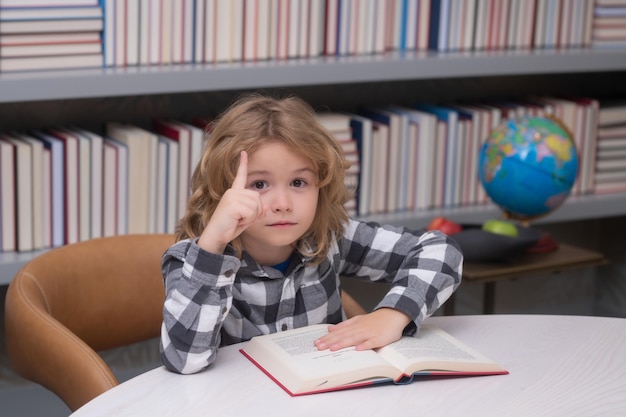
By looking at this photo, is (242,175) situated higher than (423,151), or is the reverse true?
(242,175)

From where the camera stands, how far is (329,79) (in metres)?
2.31

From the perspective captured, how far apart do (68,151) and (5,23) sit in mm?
305

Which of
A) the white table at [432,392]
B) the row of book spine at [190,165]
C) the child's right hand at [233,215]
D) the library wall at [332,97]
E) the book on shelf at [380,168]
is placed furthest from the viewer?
the book on shelf at [380,168]

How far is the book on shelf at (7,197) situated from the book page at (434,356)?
1.11 meters

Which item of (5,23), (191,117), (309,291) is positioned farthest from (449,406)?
(191,117)

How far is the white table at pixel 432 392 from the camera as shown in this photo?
115 cm

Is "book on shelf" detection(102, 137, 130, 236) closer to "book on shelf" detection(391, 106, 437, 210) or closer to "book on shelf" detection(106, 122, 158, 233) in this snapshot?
"book on shelf" detection(106, 122, 158, 233)

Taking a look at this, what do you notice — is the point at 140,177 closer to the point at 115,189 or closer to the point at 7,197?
the point at 115,189

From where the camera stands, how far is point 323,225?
1.50 m

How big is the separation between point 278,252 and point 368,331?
21cm

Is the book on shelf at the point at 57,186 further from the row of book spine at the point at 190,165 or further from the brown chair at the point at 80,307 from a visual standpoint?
the brown chair at the point at 80,307

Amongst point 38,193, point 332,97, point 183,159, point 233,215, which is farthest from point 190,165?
point 233,215

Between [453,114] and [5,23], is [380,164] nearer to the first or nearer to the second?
[453,114]

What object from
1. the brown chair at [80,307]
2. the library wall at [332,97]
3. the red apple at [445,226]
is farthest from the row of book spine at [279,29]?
the brown chair at [80,307]
